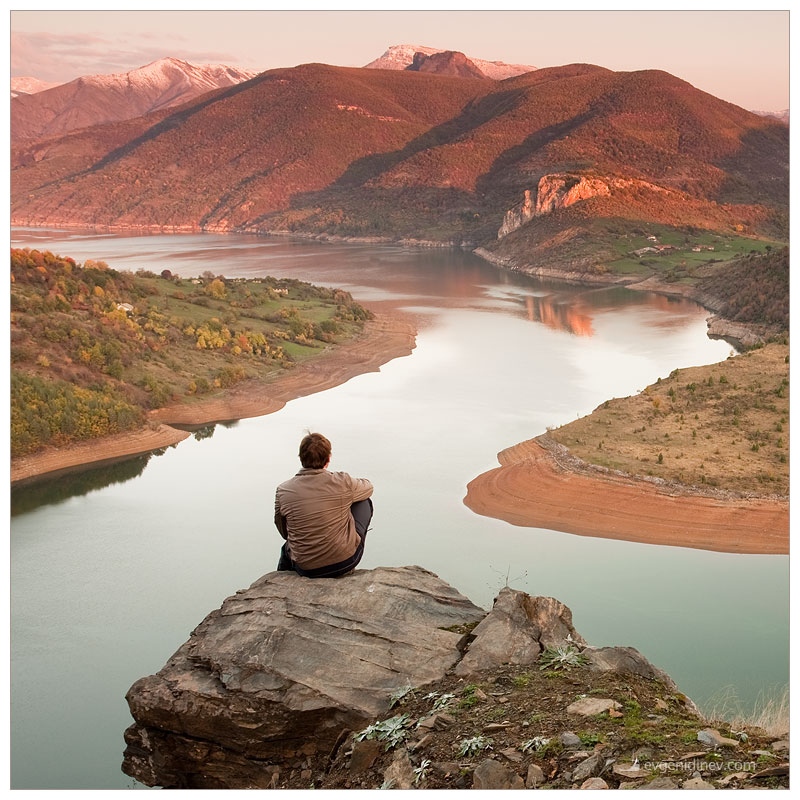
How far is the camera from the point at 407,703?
6.02m

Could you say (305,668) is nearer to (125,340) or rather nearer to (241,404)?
(241,404)

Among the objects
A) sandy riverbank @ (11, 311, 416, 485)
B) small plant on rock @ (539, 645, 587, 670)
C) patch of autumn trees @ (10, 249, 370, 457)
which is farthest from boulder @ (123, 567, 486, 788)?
patch of autumn trees @ (10, 249, 370, 457)

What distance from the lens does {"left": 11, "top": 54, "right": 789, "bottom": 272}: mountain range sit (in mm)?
103375

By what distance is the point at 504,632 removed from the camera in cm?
662

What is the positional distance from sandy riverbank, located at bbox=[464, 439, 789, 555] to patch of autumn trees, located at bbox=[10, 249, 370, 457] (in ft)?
43.4

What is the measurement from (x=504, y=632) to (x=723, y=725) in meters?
1.62

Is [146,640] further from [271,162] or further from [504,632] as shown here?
[271,162]

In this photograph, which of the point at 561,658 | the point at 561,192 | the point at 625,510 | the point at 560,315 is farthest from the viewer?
the point at 561,192

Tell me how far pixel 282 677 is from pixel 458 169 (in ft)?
488

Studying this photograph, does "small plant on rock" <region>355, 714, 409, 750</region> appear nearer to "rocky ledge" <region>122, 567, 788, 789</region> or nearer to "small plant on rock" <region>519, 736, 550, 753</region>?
"rocky ledge" <region>122, 567, 788, 789</region>

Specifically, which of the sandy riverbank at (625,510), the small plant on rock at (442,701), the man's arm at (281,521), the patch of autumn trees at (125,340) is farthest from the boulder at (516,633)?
the patch of autumn trees at (125,340)

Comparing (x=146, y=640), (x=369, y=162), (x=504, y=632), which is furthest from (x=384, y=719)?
(x=369, y=162)

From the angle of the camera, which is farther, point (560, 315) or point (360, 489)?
point (560, 315)

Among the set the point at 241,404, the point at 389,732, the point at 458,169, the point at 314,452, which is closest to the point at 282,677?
the point at 389,732
